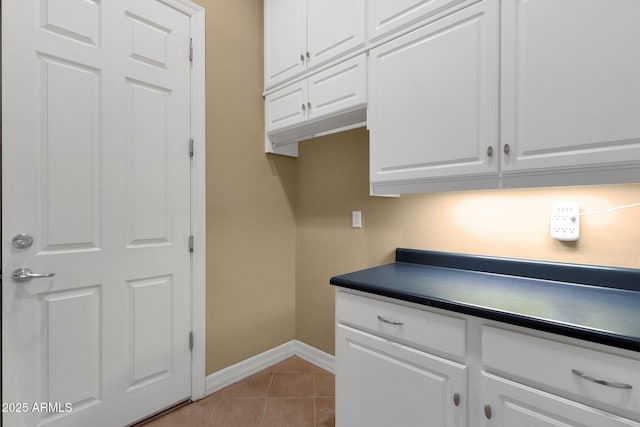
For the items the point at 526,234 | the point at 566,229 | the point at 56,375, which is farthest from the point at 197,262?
the point at 566,229

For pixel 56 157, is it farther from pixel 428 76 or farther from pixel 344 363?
pixel 428 76

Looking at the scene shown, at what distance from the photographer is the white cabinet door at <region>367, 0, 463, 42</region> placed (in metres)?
1.36

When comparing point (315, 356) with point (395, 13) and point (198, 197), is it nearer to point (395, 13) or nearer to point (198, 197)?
point (198, 197)

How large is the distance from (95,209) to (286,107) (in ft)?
4.10

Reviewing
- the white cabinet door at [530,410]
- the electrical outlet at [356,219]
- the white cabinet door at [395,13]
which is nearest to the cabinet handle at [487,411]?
the white cabinet door at [530,410]

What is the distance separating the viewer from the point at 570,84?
105 cm

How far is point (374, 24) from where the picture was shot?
5.09 ft

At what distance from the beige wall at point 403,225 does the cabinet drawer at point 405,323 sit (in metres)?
0.64

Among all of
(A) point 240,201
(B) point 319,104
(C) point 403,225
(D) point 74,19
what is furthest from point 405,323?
(D) point 74,19

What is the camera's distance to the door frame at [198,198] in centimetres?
187

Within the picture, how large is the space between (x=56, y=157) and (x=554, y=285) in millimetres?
2250

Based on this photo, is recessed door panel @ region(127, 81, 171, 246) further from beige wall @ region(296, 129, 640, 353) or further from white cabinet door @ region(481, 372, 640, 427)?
white cabinet door @ region(481, 372, 640, 427)

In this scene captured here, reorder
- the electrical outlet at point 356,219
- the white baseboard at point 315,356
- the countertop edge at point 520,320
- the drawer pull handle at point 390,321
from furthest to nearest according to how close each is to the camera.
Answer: the white baseboard at point 315,356 < the electrical outlet at point 356,219 < the drawer pull handle at point 390,321 < the countertop edge at point 520,320

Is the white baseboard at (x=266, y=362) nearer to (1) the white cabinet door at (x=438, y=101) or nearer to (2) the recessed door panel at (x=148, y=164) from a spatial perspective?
(2) the recessed door panel at (x=148, y=164)
